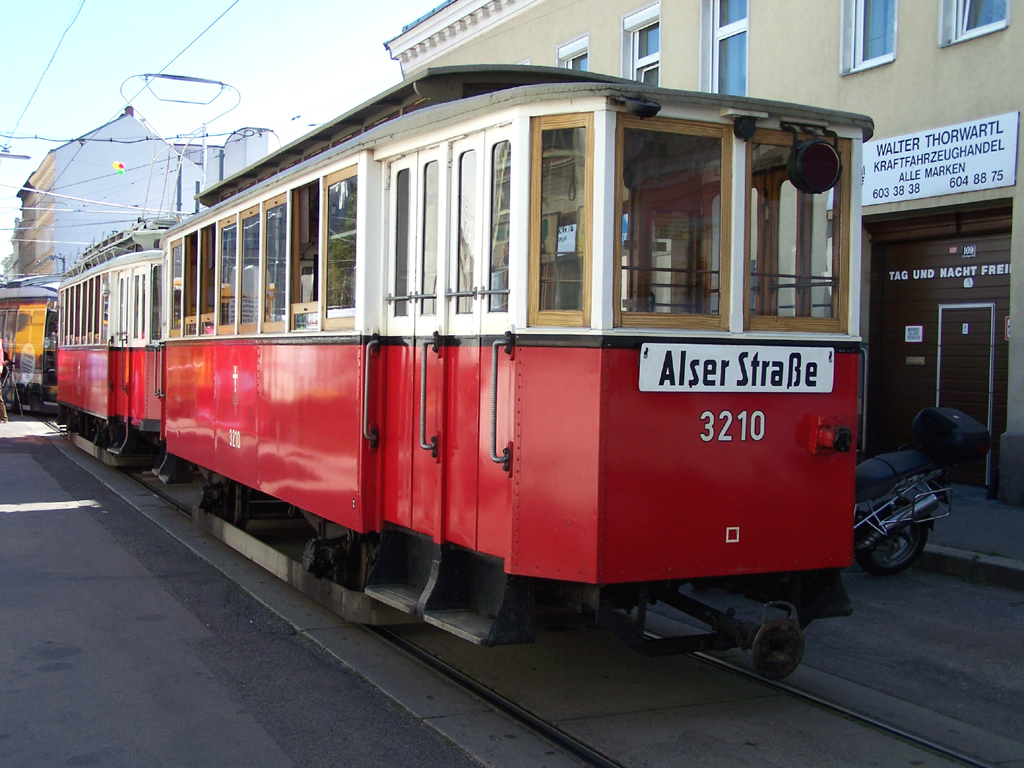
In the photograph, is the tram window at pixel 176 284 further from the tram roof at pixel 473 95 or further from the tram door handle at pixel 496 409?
the tram door handle at pixel 496 409

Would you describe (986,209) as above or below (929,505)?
above

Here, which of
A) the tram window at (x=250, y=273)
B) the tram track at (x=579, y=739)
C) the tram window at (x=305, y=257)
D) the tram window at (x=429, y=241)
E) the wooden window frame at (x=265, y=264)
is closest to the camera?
the tram track at (x=579, y=739)

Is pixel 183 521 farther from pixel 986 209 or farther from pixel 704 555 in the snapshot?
pixel 986 209

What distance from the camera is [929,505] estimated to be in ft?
26.2

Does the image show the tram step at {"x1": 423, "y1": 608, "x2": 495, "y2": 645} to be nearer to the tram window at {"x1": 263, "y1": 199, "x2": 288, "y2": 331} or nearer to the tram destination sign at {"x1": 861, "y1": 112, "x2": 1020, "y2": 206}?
the tram window at {"x1": 263, "y1": 199, "x2": 288, "y2": 331}

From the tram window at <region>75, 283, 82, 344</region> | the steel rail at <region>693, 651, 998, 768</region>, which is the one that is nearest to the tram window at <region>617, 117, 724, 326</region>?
the steel rail at <region>693, 651, 998, 768</region>

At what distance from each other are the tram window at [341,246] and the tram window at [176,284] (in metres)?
4.37

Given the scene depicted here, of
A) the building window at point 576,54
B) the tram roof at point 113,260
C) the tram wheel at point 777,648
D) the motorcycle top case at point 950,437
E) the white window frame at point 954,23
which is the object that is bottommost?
the tram wheel at point 777,648

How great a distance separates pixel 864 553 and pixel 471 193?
4.67 m

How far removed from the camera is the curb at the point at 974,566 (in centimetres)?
784

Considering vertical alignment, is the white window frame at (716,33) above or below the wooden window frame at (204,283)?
above

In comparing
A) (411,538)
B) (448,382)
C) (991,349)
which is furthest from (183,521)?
(991,349)

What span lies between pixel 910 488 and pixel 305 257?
4852mm

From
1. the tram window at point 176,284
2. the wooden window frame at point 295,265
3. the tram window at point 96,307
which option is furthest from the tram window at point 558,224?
the tram window at point 96,307
